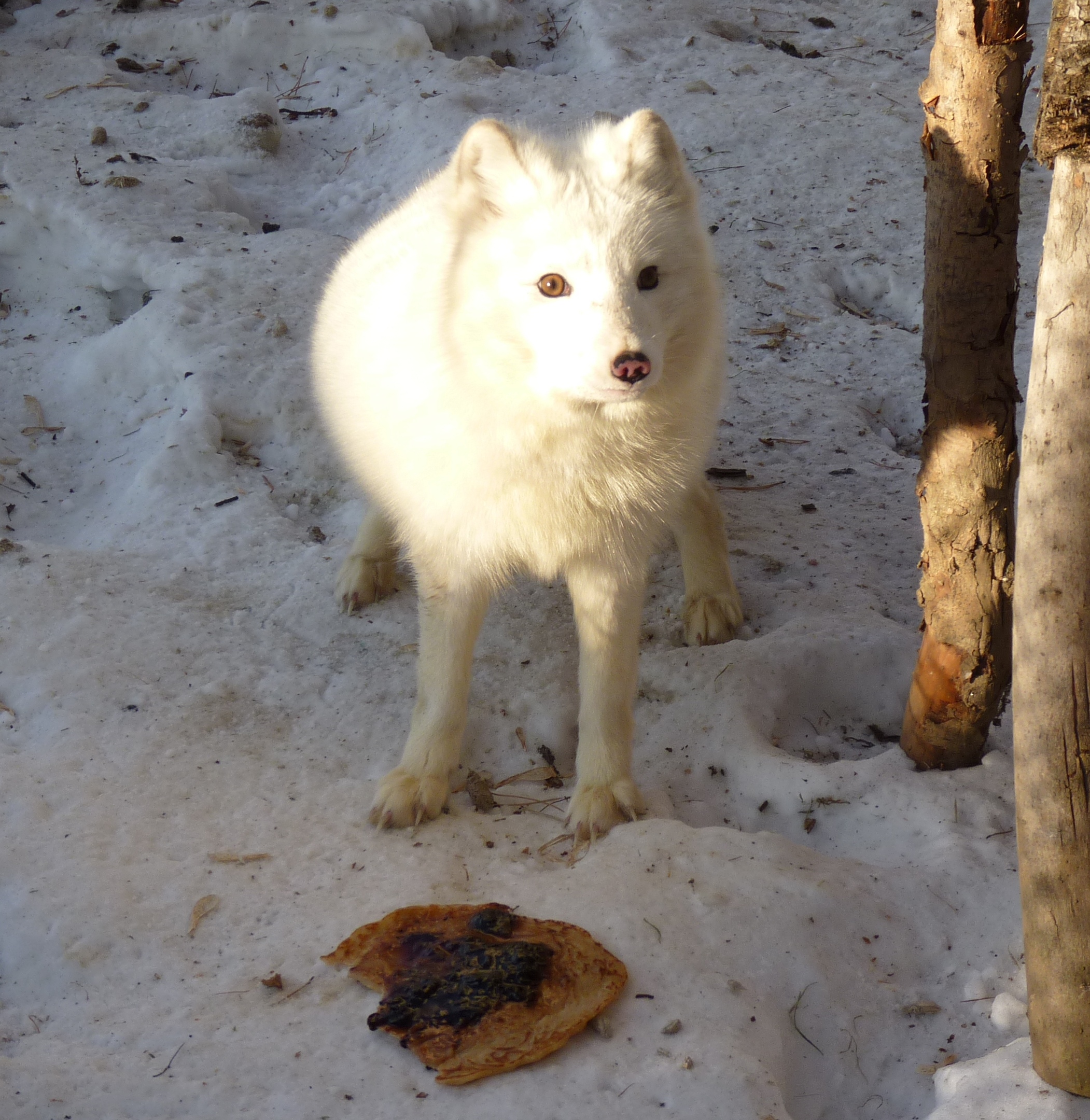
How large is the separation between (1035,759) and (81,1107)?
1.89 meters

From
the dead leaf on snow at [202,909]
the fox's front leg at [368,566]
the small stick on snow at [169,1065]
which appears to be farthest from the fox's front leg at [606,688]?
the small stick on snow at [169,1065]

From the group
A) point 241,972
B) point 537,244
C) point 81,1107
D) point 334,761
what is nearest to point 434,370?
point 537,244

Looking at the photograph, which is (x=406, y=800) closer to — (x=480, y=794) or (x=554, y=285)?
(x=480, y=794)

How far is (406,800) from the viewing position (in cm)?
305

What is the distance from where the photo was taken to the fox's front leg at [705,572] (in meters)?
3.85

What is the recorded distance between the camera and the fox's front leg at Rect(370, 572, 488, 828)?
3.11 m

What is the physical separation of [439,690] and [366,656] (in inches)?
25.3

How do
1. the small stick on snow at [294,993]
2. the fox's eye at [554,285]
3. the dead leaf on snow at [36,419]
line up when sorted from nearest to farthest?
the small stick on snow at [294,993] < the fox's eye at [554,285] < the dead leaf on snow at [36,419]

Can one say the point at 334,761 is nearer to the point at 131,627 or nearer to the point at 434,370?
the point at 131,627

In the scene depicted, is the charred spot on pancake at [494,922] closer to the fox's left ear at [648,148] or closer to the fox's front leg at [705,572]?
the fox's front leg at [705,572]

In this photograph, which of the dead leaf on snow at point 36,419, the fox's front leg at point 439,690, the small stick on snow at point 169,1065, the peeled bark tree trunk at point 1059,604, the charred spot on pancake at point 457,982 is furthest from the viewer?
the dead leaf on snow at point 36,419

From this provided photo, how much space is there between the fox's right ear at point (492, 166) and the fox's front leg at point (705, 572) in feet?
4.70

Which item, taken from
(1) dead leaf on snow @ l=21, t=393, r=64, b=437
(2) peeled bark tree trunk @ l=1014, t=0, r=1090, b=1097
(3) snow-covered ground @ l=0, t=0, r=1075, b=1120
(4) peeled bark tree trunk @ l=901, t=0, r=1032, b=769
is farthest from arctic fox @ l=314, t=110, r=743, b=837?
Result: (1) dead leaf on snow @ l=21, t=393, r=64, b=437

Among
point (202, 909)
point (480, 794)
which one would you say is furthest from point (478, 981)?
point (480, 794)
